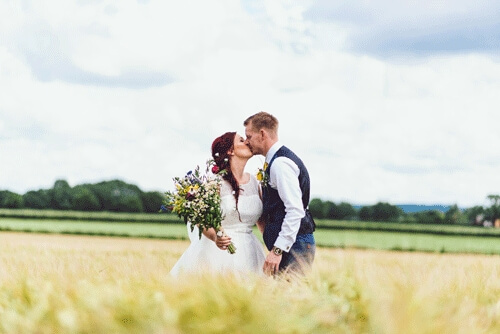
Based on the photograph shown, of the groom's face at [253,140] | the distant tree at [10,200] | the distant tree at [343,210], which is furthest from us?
the distant tree at [10,200]

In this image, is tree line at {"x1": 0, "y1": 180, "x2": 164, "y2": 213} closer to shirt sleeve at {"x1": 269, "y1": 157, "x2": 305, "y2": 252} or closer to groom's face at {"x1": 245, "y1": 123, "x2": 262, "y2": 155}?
groom's face at {"x1": 245, "y1": 123, "x2": 262, "y2": 155}

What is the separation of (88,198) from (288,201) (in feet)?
112

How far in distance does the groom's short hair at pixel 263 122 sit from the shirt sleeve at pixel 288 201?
0.38 meters

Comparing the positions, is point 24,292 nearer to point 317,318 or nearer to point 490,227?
point 317,318

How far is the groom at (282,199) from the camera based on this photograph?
598 cm

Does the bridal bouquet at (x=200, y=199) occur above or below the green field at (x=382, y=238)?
above

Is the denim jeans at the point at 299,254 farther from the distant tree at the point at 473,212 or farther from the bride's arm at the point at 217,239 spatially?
the distant tree at the point at 473,212

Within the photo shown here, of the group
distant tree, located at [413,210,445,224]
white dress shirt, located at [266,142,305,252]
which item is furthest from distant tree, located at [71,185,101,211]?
white dress shirt, located at [266,142,305,252]

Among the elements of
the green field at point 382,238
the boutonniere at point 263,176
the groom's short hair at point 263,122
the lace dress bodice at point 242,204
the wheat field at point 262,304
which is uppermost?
the groom's short hair at point 263,122

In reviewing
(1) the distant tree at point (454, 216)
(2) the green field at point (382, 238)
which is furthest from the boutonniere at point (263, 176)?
(1) the distant tree at point (454, 216)

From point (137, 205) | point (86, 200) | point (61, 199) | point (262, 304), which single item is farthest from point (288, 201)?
point (61, 199)

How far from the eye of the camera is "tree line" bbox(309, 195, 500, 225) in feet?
101

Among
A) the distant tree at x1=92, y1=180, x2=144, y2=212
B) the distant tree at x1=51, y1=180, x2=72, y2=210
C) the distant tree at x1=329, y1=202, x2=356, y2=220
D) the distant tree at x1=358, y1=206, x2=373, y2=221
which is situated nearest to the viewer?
the distant tree at x1=358, y1=206, x2=373, y2=221

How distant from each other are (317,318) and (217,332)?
70 cm
